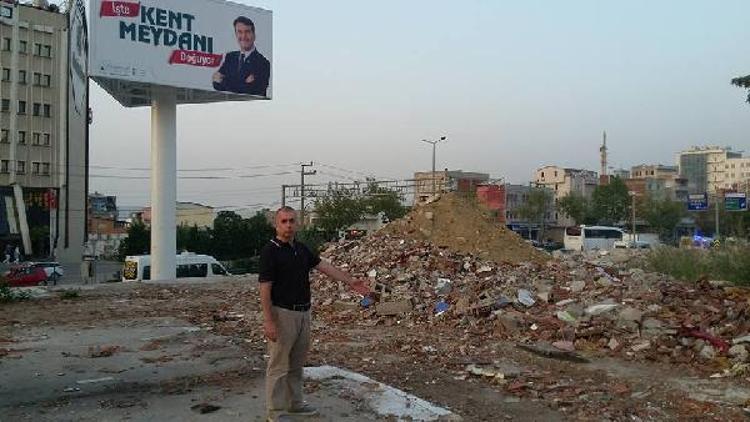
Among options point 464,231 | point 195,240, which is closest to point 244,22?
point 464,231

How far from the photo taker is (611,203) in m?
85.2

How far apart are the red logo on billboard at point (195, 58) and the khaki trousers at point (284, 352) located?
2218cm

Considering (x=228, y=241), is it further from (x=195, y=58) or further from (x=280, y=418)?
(x=280, y=418)

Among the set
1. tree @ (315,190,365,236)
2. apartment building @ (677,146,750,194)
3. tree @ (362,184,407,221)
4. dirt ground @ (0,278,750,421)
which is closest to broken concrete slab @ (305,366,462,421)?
dirt ground @ (0,278,750,421)

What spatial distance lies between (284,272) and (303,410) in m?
1.27

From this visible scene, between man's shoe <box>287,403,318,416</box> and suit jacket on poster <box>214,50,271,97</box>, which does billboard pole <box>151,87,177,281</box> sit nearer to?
suit jacket on poster <box>214,50,271,97</box>

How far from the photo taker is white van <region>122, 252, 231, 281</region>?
2638 cm

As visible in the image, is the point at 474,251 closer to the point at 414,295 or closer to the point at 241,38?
the point at 414,295

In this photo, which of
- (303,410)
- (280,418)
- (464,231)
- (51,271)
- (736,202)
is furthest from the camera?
(736,202)

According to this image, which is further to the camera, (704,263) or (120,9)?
(120,9)

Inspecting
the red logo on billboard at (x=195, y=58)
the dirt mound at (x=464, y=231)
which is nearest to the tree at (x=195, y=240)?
the red logo on billboard at (x=195, y=58)

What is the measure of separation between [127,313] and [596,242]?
47.1 metres

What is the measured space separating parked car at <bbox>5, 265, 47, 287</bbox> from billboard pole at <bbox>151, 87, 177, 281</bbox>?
9886mm

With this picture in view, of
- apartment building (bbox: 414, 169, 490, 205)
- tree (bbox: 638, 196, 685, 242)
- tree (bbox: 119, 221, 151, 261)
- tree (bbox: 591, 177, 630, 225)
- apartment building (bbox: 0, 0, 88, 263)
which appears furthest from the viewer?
tree (bbox: 591, 177, 630, 225)
